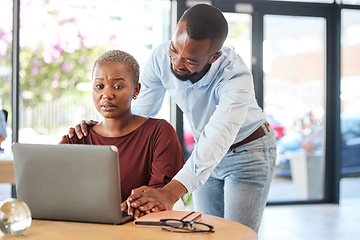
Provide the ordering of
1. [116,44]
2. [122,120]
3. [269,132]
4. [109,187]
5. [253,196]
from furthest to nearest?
[116,44]
[269,132]
[253,196]
[122,120]
[109,187]

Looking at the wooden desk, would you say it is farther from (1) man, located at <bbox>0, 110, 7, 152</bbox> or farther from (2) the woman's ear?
(1) man, located at <bbox>0, 110, 7, 152</bbox>

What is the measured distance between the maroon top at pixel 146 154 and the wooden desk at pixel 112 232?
38cm

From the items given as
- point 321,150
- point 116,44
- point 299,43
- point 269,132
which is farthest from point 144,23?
point 269,132

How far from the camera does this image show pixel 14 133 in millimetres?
4543

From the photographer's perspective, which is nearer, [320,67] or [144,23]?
[144,23]

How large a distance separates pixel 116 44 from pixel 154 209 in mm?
3544

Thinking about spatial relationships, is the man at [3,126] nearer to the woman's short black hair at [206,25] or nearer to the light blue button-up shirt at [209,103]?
the light blue button-up shirt at [209,103]

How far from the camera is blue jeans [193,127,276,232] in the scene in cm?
200

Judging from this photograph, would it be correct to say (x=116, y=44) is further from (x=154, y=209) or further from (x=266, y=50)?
(x=154, y=209)

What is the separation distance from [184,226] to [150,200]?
191 mm

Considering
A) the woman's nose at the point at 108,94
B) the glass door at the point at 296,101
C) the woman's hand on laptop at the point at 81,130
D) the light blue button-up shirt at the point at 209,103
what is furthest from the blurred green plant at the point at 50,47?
the woman's nose at the point at 108,94

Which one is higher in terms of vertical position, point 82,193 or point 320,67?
point 320,67

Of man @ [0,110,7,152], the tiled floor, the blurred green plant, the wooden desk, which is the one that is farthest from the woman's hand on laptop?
the blurred green plant

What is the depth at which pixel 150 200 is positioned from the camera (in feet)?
4.85
